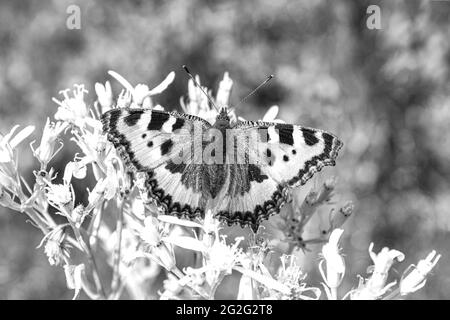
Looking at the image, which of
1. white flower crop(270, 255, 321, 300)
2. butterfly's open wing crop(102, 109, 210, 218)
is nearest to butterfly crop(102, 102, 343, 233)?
butterfly's open wing crop(102, 109, 210, 218)

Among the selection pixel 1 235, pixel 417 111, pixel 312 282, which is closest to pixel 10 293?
pixel 1 235

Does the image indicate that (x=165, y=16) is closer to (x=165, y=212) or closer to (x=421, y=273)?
(x=165, y=212)

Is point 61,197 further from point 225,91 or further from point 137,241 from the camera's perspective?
point 225,91

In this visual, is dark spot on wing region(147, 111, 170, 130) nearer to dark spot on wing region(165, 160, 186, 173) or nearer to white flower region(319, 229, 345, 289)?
dark spot on wing region(165, 160, 186, 173)

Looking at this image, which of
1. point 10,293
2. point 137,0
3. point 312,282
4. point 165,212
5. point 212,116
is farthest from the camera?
point 137,0

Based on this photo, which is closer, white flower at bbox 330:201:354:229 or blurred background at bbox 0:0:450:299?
white flower at bbox 330:201:354:229

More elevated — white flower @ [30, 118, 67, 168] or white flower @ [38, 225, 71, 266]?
white flower @ [30, 118, 67, 168]

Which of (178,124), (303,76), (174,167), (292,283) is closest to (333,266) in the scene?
(292,283)
